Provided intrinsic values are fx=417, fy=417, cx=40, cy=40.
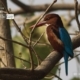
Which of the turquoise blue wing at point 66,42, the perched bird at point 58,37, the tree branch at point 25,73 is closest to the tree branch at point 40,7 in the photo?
the perched bird at point 58,37

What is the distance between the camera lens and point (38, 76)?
1689 millimetres

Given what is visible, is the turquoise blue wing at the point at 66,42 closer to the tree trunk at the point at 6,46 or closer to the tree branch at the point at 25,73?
the tree trunk at the point at 6,46

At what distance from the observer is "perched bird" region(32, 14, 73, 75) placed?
2.32 meters

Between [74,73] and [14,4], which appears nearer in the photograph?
[74,73]

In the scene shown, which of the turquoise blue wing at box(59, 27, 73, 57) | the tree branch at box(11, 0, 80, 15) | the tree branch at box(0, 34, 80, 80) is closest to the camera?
the tree branch at box(0, 34, 80, 80)

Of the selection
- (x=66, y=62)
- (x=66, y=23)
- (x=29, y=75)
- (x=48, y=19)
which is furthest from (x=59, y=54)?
(x=66, y=23)

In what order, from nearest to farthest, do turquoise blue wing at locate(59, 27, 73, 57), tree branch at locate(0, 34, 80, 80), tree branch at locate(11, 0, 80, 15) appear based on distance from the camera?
tree branch at locate(0, 34, 80, 80), turquoise blue wing at locate(59, 27, 73, 57), tree branch at locate(11, 0, 80, 15)

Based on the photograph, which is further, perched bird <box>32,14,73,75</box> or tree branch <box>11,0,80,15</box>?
tree branch <box>11,0,80,15</box>

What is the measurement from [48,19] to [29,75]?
88 cm

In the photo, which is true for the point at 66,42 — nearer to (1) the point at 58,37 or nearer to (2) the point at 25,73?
(1) the point at 58,37

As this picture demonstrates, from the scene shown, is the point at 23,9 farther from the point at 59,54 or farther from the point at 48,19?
the point at 59,54

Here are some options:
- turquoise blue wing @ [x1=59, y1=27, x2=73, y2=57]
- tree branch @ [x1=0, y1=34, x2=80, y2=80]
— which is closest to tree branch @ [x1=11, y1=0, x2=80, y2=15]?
turquoise blue wing @ [x1=59, y1=27, x2=73, y2=57]

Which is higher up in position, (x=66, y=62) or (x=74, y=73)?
(x=66, y=62)

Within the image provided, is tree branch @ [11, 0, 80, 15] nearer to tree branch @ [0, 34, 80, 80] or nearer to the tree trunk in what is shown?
the tree trunk
